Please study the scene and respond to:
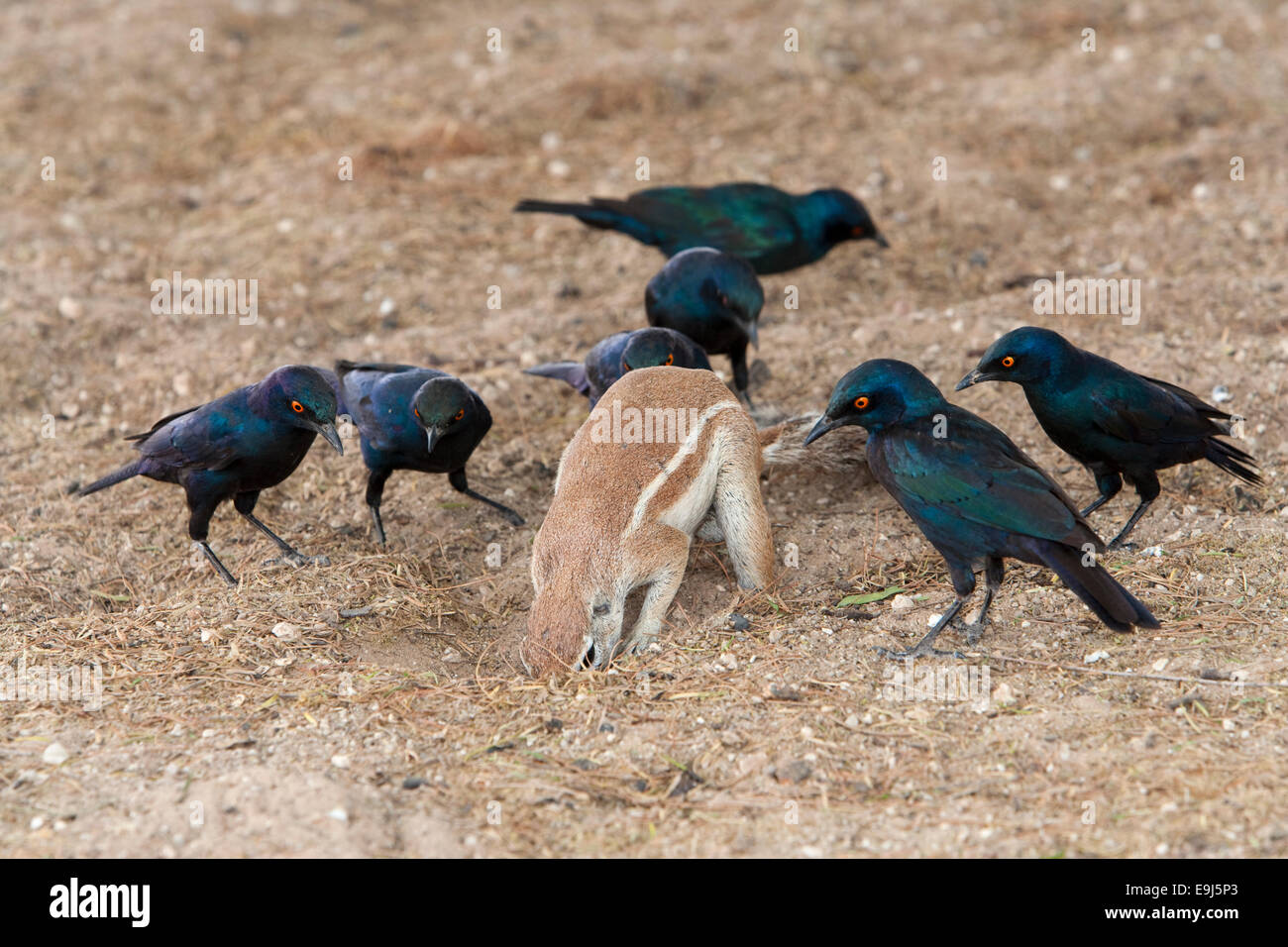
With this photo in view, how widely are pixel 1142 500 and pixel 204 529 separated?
478 cm

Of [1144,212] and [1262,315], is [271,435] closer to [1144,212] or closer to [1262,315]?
[1262,315]

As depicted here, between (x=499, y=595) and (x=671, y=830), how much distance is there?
2.25 meters

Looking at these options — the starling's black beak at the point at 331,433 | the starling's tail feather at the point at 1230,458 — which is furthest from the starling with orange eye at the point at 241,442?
the starling's tail feather at the point at 1230,458

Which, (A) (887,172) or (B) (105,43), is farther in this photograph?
(B) (105,43)

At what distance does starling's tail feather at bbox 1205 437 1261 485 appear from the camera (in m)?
6.04

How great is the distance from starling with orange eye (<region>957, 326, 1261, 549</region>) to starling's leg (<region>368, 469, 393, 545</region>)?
3.05 m

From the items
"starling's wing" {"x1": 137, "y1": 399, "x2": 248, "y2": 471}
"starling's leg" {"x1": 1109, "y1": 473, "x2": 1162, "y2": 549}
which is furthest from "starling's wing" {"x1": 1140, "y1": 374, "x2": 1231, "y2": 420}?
"starling's wing" {"x1": 137, "y1": 399, "x2": 248, "y2": 471}

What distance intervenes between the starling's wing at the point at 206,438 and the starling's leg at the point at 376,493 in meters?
0.79

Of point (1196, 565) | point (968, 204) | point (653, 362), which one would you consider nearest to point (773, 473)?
point (653, 362)

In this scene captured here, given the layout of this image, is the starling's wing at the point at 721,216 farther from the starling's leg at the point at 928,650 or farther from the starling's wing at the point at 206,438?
the starling's leg at the point at 928,650

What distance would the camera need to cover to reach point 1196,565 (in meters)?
5.76

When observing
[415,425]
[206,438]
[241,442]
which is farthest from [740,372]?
[206,438]

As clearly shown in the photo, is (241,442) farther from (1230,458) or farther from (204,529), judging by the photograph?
(1230,458)

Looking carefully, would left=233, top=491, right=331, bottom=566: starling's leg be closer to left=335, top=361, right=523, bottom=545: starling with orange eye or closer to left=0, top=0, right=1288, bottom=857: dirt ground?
left=0, top=0, right=1288, bottom=857: dirt ground
